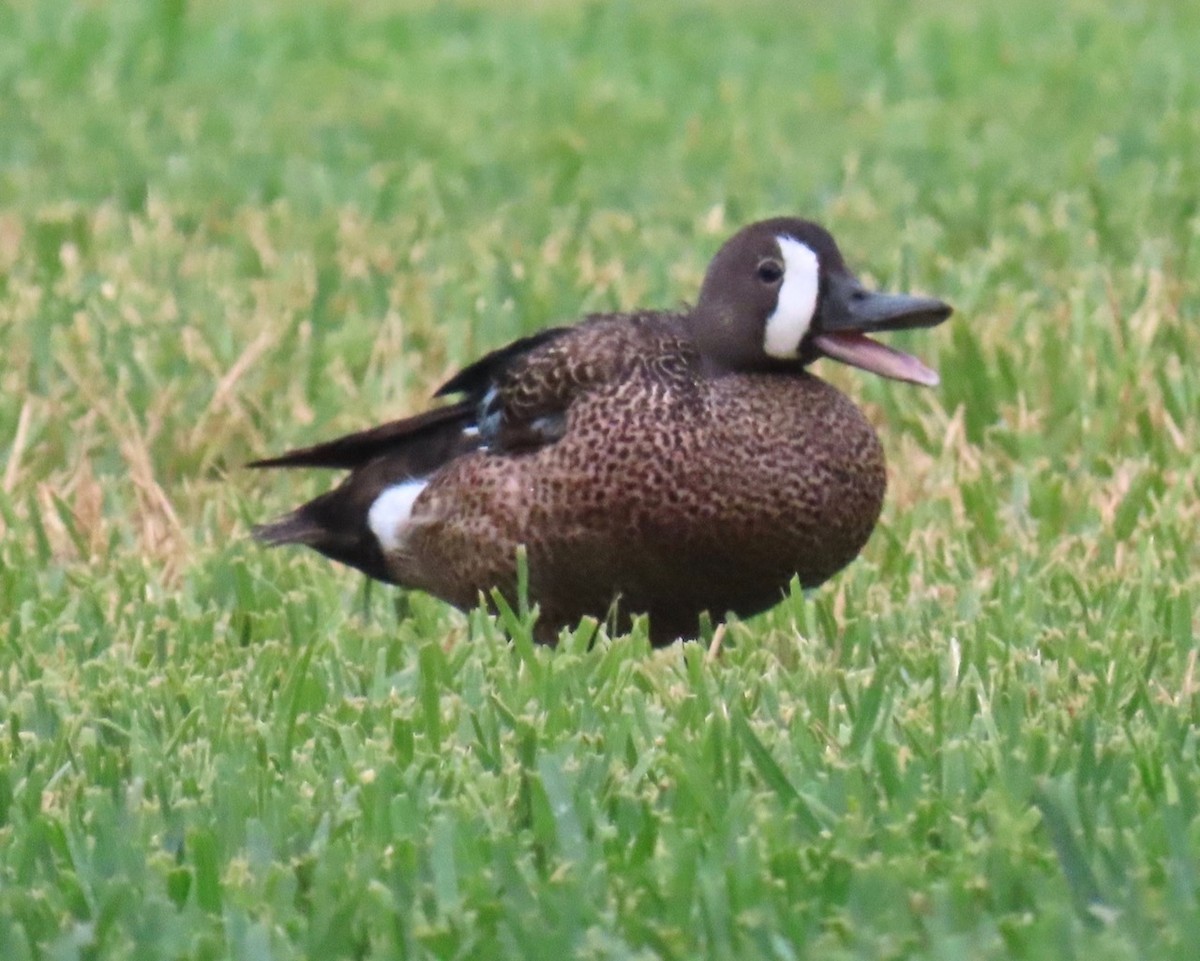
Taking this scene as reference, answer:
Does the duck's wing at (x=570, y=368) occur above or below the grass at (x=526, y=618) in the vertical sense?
above

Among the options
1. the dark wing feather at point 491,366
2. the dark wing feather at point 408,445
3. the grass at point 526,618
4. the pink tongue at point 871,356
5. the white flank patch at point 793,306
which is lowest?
the grass at point 526,618

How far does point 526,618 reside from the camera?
4688 millimetres

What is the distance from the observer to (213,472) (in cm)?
639

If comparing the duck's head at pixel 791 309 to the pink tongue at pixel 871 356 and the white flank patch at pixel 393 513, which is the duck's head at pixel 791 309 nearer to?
the pink tongue at pixel 871 356

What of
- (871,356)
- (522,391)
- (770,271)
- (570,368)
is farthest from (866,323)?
(522,391)

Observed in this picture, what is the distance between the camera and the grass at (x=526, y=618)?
3.47 m

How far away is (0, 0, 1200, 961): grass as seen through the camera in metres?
3.47

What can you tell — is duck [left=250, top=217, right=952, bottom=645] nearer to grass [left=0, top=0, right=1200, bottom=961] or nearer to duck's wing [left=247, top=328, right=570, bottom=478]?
duck's wing [left=247, top=328, right=570, bottom=478]

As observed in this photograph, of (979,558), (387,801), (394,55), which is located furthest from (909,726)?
(394,55)

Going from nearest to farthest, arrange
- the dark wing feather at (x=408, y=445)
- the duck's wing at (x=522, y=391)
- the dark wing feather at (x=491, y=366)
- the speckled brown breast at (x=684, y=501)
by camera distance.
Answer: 1. the speckled brown breast at (x=684, y=501)
2. the duck's wing at (x=522, y=391)
3. the dark wing feather at (x=491, y=366)
4. the dark wing feather at (x=408, y=445)

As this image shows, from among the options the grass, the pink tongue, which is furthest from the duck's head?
the grass

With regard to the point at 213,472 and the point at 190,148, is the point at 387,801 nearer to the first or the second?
the point at 213,472

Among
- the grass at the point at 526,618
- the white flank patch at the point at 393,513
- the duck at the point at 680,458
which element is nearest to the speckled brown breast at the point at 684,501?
the duck at the point at 680,458

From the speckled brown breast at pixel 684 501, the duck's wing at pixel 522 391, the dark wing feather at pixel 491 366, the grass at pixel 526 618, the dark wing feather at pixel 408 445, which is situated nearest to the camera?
the grass at pixel 526 618
